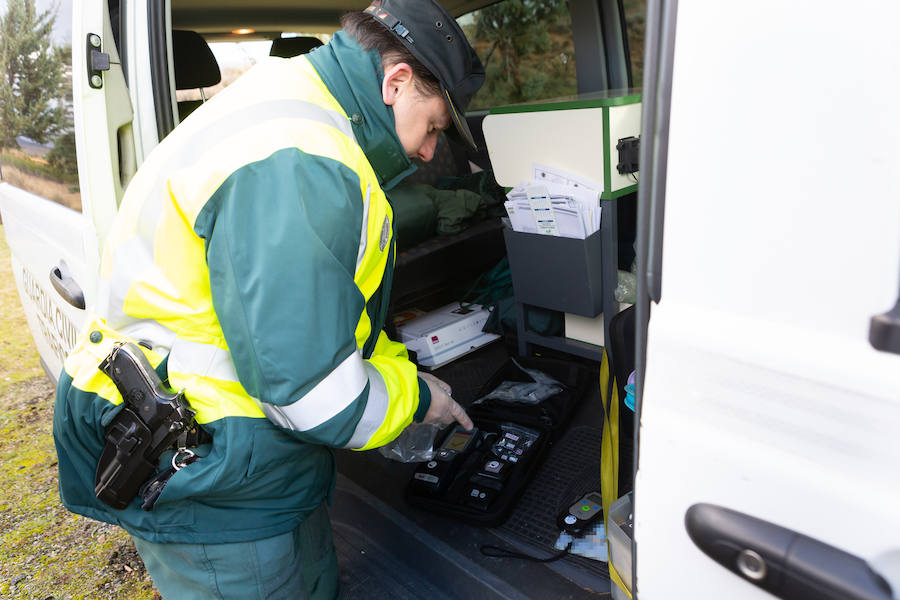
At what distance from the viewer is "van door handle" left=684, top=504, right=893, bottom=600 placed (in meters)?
0.61

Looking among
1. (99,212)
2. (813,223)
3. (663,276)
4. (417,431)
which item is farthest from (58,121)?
(813,223)

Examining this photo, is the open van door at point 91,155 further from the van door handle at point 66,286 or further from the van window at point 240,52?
the van window at point 240,52

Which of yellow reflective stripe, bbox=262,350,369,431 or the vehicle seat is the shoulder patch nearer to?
yellow reflective stripe, bbox=262,350,369,431

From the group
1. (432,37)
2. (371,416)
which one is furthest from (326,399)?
(432,37)

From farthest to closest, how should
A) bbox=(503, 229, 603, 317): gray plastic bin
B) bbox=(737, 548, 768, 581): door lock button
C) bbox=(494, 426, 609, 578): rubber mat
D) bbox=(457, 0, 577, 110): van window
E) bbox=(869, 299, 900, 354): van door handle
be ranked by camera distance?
1. bbox=(457, 0, 577, 110): van window
2. bbox=(503, 229, 603, 317): gray plastic bin
3. bbox=(494, 426, 609, 578): rubber mat
4. bbox=(737, 548, 768, 581): door lock button
5. bbox=(869, 299, 900, 354): van door handle

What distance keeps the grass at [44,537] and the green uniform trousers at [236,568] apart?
90cm

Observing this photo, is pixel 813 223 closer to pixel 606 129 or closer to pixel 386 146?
pixel 386 146

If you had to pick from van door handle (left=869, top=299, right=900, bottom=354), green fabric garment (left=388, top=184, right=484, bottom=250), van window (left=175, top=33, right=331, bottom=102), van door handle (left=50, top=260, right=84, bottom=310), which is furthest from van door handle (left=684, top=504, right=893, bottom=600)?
van window (left=175, top=33, right=331, bottom=102)

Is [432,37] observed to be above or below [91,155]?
above

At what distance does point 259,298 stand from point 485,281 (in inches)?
95.2

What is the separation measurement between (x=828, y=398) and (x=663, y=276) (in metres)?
0.20

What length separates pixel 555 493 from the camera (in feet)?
6.60

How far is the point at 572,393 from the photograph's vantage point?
242cm

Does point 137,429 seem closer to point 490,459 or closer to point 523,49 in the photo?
point 490,459
